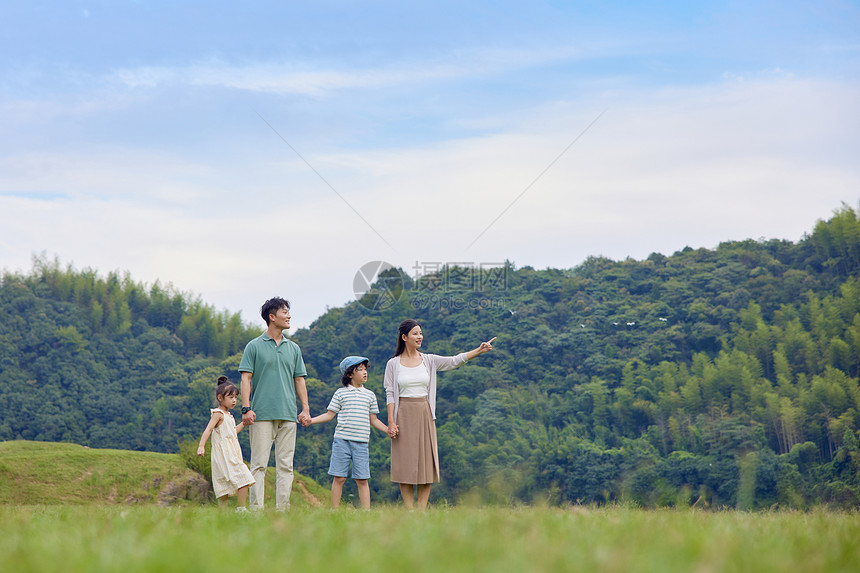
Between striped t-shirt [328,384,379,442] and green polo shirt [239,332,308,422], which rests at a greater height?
green polo shirt [239,332,308,422]

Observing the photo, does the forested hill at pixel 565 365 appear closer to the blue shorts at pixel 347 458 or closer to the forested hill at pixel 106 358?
the forested hill at pixel 106 358

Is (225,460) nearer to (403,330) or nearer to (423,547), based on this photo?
(403,330)

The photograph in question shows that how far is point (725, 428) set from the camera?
45188 mm

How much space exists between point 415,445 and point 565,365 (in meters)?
50.0

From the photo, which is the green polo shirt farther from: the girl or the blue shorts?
the blue shorts

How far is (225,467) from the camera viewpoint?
338 inches

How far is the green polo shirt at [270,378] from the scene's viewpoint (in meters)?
8.32

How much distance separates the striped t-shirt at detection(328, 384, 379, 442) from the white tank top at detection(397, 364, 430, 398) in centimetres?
65

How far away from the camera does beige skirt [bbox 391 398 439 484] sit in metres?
8.45

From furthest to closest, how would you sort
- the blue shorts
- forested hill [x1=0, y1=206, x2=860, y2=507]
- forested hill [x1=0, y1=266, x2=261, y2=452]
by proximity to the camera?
forested hill [x1=0, y1=266, x2=261, y2=452], forested hill [x1=0, y1=206, x2=860, y2=507], the blue shorts

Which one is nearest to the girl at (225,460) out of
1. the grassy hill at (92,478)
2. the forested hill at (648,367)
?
the grassy hill at (92,478)

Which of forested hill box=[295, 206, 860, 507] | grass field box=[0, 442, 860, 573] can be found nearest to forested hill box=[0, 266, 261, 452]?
forested hill box=[295, 206, 860, 507]

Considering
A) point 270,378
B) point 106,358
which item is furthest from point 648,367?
point 270,378

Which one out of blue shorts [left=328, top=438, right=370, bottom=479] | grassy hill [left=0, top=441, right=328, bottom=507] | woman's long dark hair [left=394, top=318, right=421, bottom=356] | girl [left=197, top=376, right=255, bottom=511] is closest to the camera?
girl [left=197, top=376, right=255, bottom=511]
